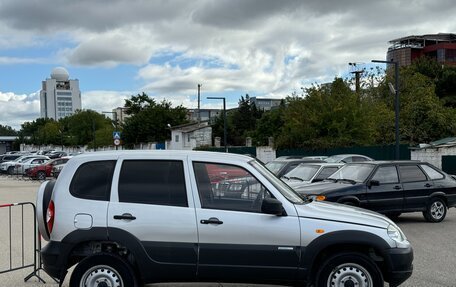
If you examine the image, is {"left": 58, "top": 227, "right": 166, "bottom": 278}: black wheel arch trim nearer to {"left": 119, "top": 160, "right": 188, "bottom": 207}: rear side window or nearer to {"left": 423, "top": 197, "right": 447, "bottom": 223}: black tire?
{"left": 119, "top": 160, "right": 188, "bottom": 207}: rear side window

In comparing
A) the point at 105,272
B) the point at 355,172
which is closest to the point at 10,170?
the point at 355,172

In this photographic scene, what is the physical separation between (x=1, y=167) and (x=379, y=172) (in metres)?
38.2

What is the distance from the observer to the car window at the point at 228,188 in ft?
16.9

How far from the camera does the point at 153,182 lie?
5.23m

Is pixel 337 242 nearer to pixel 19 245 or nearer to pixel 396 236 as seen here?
pixel 396 236

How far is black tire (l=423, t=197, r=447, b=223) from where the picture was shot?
37.3 ft

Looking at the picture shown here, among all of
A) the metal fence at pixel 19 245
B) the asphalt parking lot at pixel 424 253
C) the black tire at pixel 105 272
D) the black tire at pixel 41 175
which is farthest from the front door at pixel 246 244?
the black tire at pixel 41 175

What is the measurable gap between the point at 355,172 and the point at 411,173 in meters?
1.36

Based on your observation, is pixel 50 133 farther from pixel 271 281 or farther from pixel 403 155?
pixel 271 281

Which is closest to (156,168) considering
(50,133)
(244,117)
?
(244,117)

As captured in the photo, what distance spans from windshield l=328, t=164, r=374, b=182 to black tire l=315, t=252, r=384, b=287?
235 inches

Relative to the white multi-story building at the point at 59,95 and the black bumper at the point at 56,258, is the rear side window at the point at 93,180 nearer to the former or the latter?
the black bumper at the point at 56,258

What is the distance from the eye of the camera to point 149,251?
5.07m

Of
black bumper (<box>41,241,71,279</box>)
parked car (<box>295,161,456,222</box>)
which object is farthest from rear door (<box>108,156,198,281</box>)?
parked car (<box>295,161,456,222</box>)
